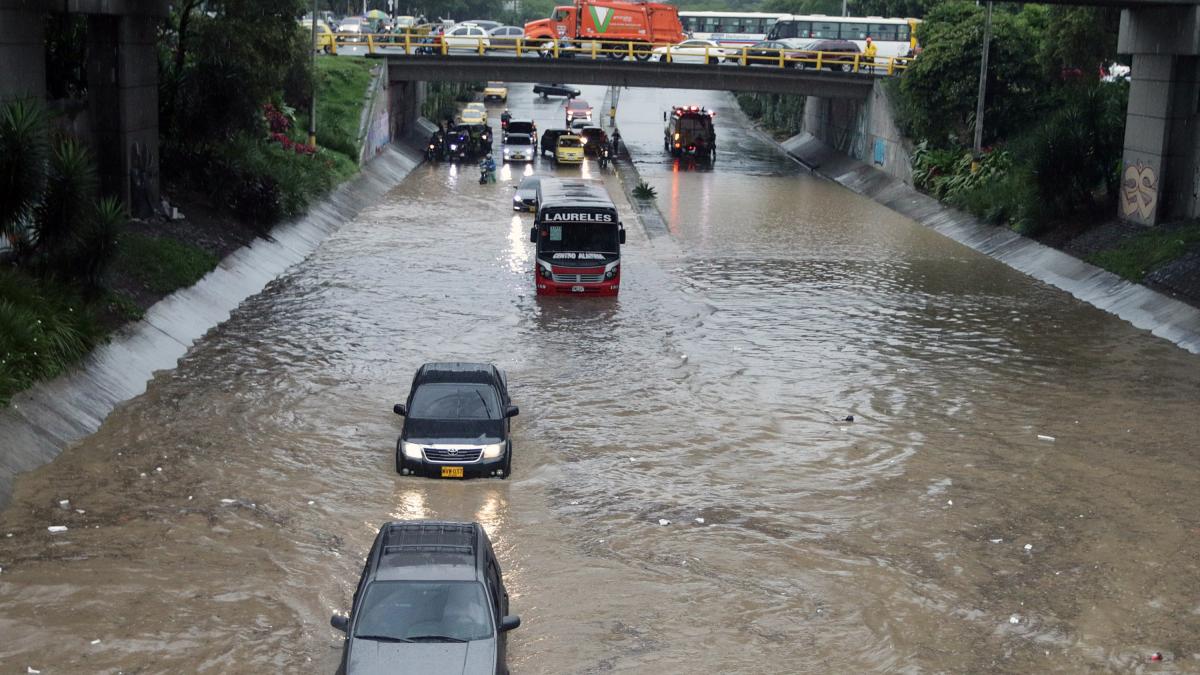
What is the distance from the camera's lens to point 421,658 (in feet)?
41.8

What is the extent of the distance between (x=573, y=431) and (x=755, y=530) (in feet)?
17.7

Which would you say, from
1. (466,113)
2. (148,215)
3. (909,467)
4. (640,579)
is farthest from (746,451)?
(466,113)

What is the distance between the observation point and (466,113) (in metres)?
83.2

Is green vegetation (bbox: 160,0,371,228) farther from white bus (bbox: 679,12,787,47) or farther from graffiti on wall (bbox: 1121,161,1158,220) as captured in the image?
white bus (bbox: 679,12,787,47)

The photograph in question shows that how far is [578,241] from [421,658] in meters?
23.5

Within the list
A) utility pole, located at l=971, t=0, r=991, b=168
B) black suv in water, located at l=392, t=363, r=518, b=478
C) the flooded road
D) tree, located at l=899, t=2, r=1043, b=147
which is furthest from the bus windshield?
tree, located at l=899, t=2, r=1043, b=147

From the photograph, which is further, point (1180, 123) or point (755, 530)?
point (1180, 123)

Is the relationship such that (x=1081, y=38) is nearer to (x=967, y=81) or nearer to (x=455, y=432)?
(x=967, y=81)

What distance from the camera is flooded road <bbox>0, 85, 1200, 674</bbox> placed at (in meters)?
15.8

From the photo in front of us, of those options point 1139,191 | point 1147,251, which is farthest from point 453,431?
point 1139,191

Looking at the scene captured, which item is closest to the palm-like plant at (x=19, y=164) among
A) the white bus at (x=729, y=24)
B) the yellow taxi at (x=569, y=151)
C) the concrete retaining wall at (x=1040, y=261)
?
the concrete retaining wall at (x=1040, y=261)

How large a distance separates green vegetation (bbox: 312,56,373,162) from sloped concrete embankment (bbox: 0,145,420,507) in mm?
12467

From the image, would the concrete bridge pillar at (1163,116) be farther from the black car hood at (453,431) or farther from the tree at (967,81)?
the black car hood at (453,431)

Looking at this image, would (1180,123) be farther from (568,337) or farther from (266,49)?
(266,49)
